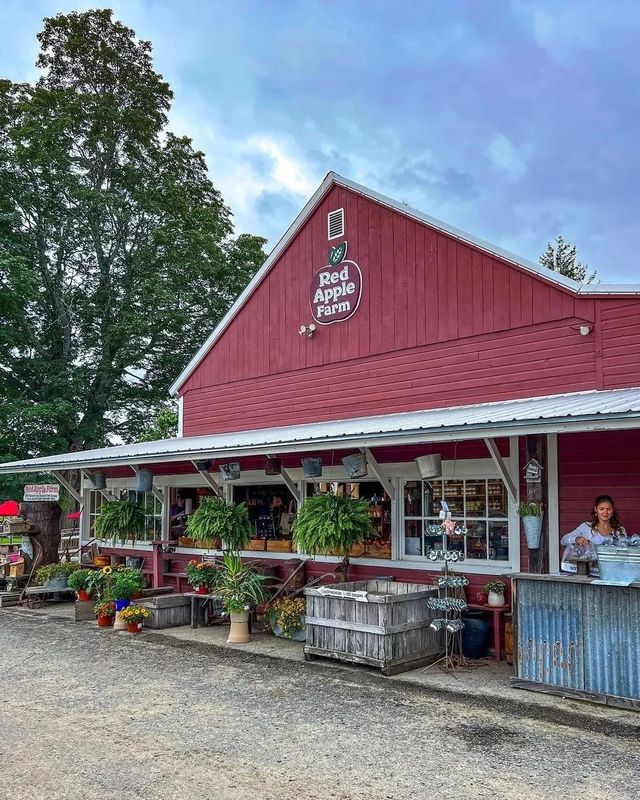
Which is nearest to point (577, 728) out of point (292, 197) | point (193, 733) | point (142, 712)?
point (193, 733)

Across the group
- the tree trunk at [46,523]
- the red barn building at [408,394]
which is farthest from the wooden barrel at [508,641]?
the tree trunk at [46,523]

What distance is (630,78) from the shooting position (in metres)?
31.6

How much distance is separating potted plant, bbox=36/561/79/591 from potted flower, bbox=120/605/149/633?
3792mm

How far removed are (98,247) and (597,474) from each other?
2215cm

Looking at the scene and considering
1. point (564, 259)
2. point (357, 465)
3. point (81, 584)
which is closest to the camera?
point (357, 465)

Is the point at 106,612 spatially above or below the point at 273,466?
below

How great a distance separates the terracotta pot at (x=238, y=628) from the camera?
9461mm

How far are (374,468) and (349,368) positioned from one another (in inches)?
114

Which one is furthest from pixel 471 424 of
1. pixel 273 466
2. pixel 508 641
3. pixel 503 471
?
pixel 273 466

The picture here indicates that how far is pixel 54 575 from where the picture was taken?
1373 centimetres

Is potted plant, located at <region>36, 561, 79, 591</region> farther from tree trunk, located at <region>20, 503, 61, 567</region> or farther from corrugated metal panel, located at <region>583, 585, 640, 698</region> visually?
corrugated metal panel, located at <region>583, 585, 640, 698</region>

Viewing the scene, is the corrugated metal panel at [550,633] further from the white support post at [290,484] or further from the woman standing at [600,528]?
the white support post at [290,484]

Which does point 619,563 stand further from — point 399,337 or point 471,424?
point 399,337

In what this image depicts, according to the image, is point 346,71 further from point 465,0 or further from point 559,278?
point 559,278
